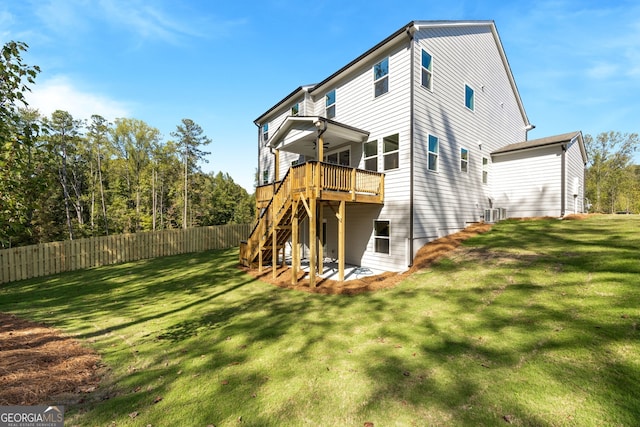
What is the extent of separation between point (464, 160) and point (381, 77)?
6018 mm

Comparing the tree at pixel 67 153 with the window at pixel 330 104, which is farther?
the tree at pixel 67 153

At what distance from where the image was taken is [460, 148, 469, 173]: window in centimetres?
1290

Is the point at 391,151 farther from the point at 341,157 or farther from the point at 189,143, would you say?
the point at 189,143

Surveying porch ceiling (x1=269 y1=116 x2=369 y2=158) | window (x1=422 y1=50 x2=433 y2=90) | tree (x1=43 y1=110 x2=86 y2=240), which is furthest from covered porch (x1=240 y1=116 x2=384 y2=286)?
tree (x1=43 y1=110 x2=86 y2=240)

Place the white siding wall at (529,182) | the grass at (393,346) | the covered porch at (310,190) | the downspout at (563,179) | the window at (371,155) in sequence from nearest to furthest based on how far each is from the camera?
the grass at (393,346), the covered porch at (310,190), the window at (371,155), the downspout at (563,179), the white siding wall at (529,182)

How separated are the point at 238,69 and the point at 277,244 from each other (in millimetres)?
10287

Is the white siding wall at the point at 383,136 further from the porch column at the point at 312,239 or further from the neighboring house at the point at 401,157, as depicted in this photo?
the porch column at the point at 312,239

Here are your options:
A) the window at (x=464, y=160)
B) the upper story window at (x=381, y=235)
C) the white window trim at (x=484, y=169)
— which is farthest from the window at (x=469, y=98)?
the upper story window at (x=381, y=235)

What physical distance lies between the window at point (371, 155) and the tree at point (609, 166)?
42.9m

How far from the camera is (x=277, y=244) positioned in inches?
462

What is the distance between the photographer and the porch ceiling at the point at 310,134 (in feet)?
33.3

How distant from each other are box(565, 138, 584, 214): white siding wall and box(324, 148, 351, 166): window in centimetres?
1143

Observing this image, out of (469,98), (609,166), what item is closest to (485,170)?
(469,98)

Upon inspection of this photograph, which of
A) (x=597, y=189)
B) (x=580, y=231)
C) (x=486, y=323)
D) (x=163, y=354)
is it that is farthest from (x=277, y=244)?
(x=597, y=189)
